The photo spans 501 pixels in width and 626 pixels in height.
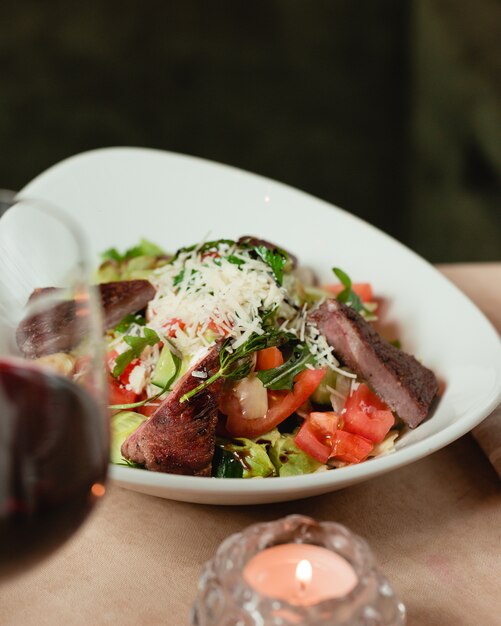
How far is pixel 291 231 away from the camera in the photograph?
2.69 metres

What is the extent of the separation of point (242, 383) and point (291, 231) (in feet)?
2.92

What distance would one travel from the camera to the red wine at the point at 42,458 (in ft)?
3.65

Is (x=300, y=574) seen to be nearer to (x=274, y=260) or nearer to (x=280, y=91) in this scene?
(x=274, y=260)

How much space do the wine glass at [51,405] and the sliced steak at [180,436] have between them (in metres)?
0.47

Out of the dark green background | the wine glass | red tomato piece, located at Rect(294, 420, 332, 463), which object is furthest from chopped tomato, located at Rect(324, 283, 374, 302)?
the dark green background

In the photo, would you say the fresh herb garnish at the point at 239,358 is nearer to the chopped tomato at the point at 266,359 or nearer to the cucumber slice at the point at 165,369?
the chopped tomato at the point at 266,359

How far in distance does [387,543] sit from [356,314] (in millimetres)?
562

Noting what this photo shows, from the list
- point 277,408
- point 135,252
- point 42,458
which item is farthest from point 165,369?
point 42,458

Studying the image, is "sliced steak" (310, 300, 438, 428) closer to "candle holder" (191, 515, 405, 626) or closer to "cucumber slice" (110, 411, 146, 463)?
"cucumber slice" (110, 411, 146, 463)

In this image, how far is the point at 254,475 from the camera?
72.6 inches

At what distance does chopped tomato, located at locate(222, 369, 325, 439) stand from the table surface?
8.3 inches

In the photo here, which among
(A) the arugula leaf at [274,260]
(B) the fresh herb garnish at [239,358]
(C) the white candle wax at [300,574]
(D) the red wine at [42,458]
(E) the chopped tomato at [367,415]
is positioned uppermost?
(D) the red wine at [42,458]

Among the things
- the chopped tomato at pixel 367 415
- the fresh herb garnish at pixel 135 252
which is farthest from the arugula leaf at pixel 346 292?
the fresh herb garnish at pixel 135 252

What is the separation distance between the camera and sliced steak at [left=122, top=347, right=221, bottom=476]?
5.73ft
